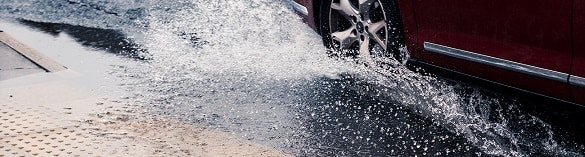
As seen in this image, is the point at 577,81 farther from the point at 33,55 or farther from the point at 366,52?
the point at 33,55

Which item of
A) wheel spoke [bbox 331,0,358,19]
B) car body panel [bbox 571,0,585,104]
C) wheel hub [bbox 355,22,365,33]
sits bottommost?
wheel hub [bbox 355,22,365,33]

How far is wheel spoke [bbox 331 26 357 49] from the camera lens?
6.04 metres

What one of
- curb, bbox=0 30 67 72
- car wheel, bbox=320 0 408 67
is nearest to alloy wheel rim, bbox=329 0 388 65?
car wheel, bbox=320 0 408 67

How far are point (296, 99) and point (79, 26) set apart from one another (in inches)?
121

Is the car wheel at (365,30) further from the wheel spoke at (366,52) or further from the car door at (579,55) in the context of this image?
the car door at (579,55)

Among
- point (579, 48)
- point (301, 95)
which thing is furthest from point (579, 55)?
point (301, 95)

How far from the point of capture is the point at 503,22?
180 inches

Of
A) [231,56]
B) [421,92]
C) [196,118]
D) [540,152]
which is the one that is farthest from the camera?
[231,56]

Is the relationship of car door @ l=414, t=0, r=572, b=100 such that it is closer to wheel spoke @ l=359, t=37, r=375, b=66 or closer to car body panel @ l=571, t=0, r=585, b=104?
car body panel @ l=571, t=0, r=585, b=104

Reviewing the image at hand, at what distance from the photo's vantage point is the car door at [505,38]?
4.29 m

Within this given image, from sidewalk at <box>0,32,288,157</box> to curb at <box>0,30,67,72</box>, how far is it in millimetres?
232

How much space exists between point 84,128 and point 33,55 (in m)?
1.95

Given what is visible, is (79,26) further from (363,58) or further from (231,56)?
(363,58)

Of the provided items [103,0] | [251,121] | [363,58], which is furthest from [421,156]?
[103,0]
